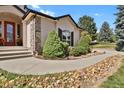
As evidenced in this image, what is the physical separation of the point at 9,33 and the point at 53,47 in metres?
2.79

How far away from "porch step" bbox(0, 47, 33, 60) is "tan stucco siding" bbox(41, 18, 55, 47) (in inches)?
37.6

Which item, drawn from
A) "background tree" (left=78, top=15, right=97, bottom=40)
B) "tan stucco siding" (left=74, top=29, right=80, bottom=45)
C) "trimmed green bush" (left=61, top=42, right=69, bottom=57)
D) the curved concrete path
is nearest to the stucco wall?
the curved concrete path

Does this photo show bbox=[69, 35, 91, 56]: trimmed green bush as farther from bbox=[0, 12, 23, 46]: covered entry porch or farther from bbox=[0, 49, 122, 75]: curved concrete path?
bbox=[0, 12, 23, 46]: covered entry porch

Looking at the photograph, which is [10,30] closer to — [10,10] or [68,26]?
[10,10]

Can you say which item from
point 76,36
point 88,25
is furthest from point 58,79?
point 76,36

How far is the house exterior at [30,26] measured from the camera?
11188 mm

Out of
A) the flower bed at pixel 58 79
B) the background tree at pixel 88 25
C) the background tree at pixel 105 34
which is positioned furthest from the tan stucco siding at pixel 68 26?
the flower bed at pixel 58 79

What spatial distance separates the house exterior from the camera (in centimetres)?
1119

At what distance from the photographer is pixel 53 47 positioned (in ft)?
35.3

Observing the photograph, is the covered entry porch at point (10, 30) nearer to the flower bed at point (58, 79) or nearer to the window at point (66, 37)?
the window at point (66, 37)

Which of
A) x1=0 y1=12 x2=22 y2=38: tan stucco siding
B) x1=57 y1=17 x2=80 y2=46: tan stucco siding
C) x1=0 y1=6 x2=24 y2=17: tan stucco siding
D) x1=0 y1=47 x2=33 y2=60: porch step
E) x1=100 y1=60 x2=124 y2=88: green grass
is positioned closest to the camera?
x1=100 y1=60 x2=124 y2=88: green grass
